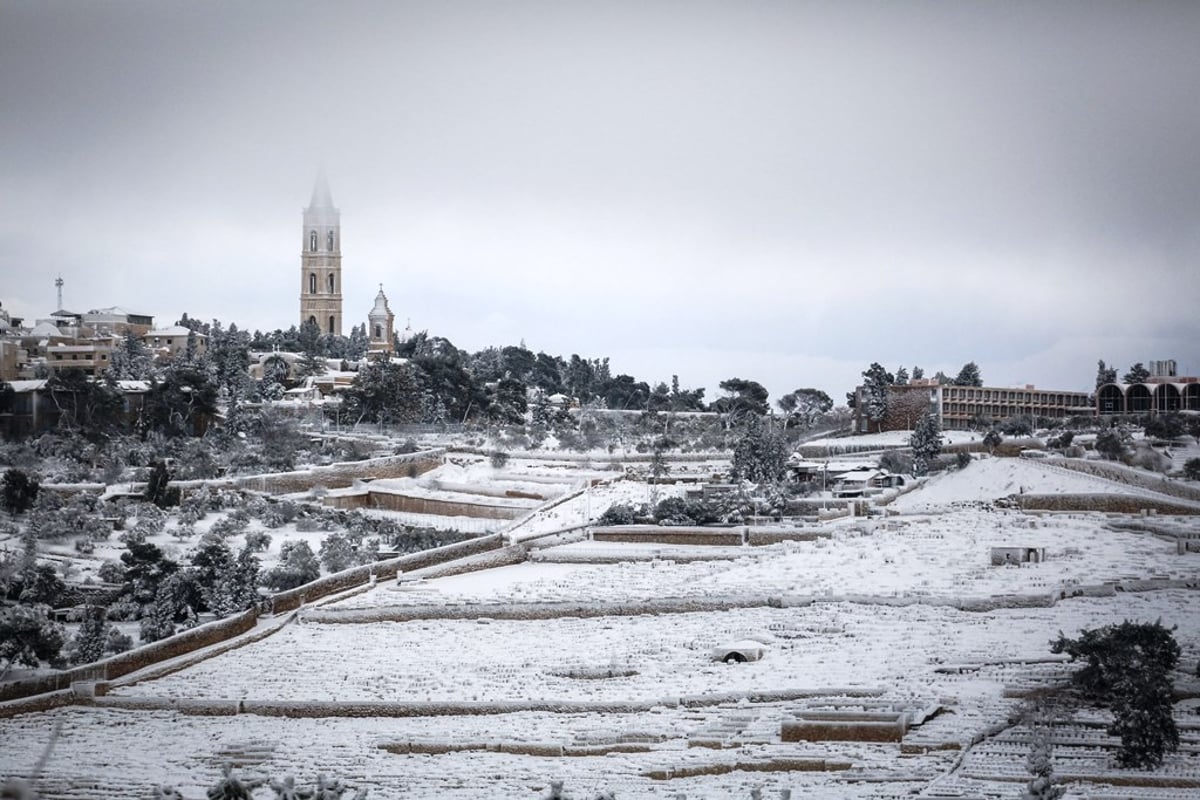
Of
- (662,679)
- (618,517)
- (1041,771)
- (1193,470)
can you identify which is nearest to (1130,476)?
(1193,470)

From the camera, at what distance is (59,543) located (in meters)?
15.9

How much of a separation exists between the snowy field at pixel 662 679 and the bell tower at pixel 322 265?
6.05 metres

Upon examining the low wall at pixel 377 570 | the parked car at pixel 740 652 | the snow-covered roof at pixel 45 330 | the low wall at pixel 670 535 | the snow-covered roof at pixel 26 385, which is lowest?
the parked car at pixel 740 652

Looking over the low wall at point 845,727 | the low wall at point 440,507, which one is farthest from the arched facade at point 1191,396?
the low wall at point 845,727

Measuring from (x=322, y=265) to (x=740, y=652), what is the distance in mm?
20021

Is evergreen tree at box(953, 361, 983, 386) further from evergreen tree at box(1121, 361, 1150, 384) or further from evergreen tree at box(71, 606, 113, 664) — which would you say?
evergreen tree at box(71, 606, 113, 664)

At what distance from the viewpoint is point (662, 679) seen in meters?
12.6

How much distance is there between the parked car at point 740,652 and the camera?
13.0 m

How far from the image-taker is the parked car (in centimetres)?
1302

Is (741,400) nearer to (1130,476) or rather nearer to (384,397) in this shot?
(384,397)

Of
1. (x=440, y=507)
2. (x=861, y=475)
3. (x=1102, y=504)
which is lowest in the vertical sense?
(x=440, y=507)

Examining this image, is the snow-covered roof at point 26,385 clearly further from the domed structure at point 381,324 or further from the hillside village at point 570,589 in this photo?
the domed structure at point 381,324

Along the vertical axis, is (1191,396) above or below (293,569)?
above

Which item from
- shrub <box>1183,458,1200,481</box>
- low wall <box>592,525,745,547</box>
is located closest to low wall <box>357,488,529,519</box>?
low wall <box>592,525,745,547</box>
